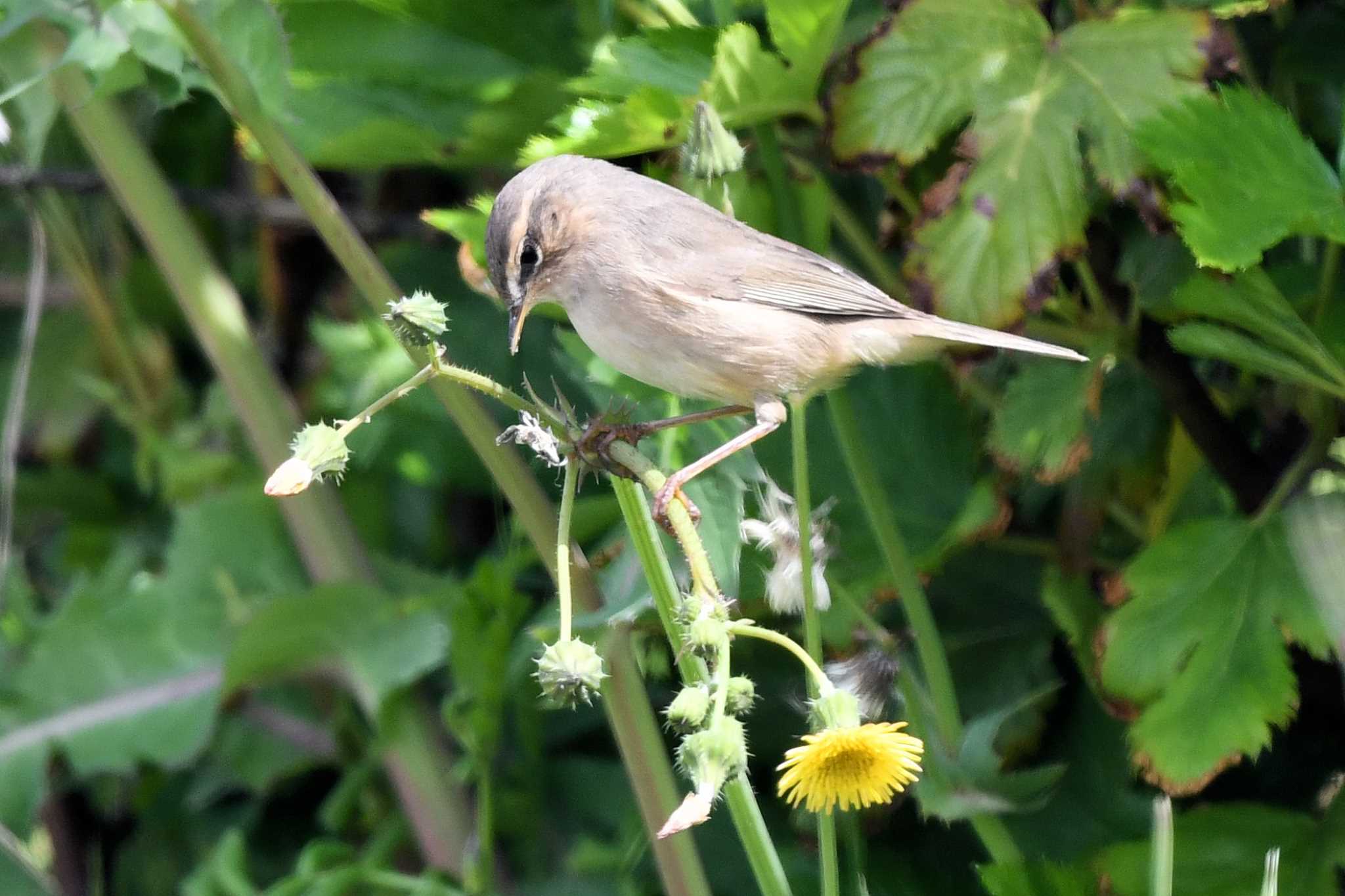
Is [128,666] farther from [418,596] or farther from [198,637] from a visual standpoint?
[418,596]

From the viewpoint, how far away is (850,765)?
3.67 feet

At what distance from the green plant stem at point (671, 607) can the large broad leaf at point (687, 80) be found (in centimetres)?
45

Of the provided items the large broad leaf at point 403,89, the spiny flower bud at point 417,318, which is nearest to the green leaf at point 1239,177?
the spiny flower bud at point 417,318

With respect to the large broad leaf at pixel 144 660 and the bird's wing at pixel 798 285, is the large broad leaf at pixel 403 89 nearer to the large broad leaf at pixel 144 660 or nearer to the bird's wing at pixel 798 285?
the bird's wing at pixel 798 285

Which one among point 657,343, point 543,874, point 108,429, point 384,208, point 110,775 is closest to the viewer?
point 657,343

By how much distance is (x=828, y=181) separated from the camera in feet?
6.46

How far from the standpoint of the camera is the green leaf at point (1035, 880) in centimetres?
141

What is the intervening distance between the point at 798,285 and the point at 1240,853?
0.81 metres

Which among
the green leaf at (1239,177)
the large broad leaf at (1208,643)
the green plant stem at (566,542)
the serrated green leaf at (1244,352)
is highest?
the green leaf at (1239,177)

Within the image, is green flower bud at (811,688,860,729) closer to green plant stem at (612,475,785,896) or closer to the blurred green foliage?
green plant stem at (612,475,785,896)

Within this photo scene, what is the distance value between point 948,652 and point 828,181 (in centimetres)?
69

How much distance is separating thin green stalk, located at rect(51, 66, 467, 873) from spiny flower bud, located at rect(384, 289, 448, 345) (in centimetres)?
108

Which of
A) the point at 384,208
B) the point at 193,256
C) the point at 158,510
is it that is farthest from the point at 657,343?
the point at 158,510

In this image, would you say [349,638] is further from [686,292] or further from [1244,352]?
[1244,352]
